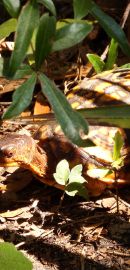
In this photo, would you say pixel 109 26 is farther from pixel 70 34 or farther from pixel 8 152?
pixel 8 152

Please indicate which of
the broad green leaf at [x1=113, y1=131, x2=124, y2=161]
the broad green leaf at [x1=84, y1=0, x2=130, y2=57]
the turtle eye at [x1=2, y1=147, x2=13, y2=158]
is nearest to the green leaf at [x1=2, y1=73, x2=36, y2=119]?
the broad green leaf at [x1=84, y1=0, x2=130, y2=57]

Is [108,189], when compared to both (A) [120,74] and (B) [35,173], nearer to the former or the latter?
(B) [35,173]

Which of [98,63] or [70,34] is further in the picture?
[98,63]

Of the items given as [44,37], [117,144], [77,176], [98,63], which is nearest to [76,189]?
[77,176]

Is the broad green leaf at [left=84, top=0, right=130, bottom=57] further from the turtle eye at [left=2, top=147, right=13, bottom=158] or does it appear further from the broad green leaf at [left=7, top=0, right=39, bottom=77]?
the turtle eye at [left=2, top=147, right=13, bottom=158]

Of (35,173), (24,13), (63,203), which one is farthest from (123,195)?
(24,13)

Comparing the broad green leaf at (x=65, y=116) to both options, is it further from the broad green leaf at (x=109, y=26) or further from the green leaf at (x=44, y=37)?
the broad green leaf at (x=109, y=26)

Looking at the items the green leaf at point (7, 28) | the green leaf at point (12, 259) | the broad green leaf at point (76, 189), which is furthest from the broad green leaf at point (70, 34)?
the broad green leaf at point (76, 189)
